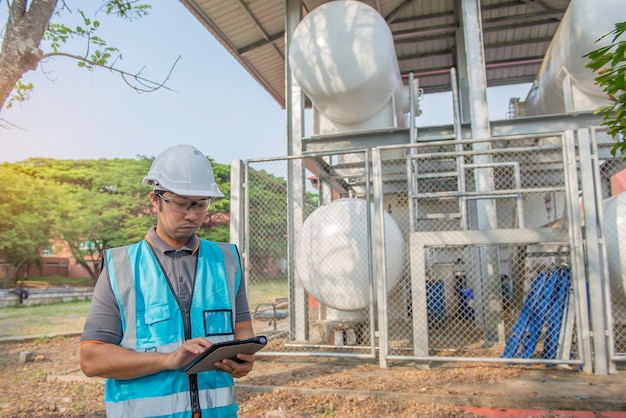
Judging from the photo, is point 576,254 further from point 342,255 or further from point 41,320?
point 41,320

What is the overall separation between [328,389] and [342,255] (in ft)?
6.16

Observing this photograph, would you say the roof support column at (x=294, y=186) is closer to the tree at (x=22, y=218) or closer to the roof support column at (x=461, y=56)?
the roof support column at (x=461, y=56)

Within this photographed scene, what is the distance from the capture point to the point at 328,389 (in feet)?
16.5

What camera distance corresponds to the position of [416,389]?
16.1ft

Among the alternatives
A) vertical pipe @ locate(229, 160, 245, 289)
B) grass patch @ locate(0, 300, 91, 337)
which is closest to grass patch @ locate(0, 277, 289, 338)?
grass patch @ locate(0, 300, 91, 337)

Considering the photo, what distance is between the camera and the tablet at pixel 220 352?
1540mm

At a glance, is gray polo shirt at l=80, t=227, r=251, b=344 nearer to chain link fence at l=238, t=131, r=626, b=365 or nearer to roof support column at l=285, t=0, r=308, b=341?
chain link fence at l=238, t=131, r=626, b=365

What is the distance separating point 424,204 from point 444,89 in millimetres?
7421

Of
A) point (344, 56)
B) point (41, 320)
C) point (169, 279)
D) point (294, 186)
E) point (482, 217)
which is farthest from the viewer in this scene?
point (41, 320)

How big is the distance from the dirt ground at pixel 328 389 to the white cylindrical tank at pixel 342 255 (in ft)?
3.35

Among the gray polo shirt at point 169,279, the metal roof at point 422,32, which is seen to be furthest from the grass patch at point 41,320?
the gray polo shirt at point 169,279

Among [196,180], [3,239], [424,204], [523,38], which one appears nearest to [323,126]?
[424,204]

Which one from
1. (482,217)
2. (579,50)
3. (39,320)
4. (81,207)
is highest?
(81,207)

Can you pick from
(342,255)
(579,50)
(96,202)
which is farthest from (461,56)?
(96,202)
